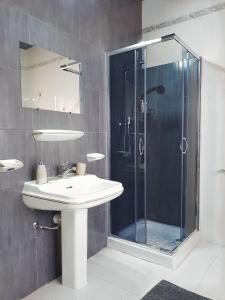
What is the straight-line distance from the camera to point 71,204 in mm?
1550

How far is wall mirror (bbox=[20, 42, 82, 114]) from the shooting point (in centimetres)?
176

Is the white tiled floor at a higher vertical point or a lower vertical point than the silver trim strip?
lower

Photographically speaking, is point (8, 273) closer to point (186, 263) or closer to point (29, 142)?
point (29, 142)

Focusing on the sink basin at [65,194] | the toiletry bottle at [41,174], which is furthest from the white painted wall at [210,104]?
the toiletry bottle at [41,174]

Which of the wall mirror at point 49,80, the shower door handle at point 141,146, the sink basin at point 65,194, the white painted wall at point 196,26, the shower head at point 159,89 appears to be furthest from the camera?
the shower head at point 159,89

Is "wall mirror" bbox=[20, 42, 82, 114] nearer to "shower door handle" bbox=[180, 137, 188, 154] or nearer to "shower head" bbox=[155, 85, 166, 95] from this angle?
"shower head" bbox=[155, 85, 166, 95]

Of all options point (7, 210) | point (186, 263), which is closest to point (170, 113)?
point (186, 263)

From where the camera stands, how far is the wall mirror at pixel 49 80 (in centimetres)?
176

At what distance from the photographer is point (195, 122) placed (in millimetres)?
2656

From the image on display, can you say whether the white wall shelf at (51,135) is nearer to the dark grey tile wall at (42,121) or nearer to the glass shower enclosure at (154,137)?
the dark grey tile wall at (42,121)

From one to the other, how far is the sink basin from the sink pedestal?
185mm

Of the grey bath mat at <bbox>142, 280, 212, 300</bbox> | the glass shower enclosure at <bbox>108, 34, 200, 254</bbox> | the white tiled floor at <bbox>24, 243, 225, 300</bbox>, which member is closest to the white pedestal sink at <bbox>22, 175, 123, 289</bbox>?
the white tiled floor at <bbox>24, 243, 225, 300</bbox>

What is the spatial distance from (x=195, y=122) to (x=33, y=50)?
5.82ft

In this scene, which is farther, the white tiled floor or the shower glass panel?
the shower glass panel
